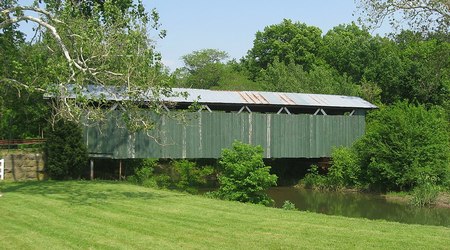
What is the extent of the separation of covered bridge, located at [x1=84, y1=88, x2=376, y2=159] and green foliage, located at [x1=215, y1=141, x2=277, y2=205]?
12.2 feet

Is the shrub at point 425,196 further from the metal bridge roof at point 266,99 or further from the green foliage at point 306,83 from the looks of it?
the green foliage at point 306,83

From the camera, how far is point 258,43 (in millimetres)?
52812

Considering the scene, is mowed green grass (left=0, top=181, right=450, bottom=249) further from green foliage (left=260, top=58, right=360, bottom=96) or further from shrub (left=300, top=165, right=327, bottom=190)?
green foliage (left=260, top=58, right=360, bottom=96)

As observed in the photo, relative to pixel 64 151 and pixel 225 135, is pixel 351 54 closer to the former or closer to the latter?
pixel 225 135

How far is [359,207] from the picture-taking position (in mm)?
18641

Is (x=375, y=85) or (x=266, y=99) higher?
(x=375, y=85)

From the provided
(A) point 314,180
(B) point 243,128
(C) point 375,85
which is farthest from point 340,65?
(B) point 243,128

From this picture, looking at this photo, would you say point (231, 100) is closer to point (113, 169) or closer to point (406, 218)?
point (113, 169)

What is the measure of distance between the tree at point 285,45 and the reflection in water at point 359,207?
89.0ft

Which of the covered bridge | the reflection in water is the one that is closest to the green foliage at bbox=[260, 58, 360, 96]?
the covered bridge

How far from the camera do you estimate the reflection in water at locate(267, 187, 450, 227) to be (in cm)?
1604

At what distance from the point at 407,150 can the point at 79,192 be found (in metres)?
12.9

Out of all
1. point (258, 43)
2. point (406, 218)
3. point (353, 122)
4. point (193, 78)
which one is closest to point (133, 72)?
point (406, 218)

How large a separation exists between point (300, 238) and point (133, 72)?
6.58 metres
